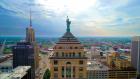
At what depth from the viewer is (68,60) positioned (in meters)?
6.48

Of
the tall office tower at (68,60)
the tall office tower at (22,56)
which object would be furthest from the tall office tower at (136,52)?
the tall office tower at (68,60)

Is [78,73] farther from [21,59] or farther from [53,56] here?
[21,59]

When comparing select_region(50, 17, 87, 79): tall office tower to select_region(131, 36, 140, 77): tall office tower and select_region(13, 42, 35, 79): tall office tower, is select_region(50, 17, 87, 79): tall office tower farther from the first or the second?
select_region(131, 36, 140, 77): tall office tower

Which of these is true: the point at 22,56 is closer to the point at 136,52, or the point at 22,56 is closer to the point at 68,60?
the point at 136,52

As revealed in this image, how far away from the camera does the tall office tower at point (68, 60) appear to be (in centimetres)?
646

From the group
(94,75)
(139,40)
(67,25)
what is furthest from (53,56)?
(139,40)

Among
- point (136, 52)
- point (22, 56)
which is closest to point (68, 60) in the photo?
point (22, 56)

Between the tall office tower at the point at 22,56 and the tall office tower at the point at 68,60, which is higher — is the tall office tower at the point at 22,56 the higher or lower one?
the lower one

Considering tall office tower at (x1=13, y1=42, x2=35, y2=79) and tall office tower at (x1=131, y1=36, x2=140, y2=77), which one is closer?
tall office tower at (x1=13, y1=42, x2=35, y2=79)

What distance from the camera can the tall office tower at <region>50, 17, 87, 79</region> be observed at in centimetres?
646

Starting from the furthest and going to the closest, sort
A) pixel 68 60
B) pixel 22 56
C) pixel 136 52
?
pixel 136 52 → pixel 22 56 → pixel 68 60

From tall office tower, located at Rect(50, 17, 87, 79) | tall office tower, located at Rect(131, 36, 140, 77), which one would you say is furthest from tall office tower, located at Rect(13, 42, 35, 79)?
tall office tower, located at Rect(50, 17, 87, 79)

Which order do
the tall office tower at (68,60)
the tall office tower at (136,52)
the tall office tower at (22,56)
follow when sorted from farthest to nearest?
the tall office tower at (136,52) → the tall office tower at (22,56) → the tall office tower at (68,60)

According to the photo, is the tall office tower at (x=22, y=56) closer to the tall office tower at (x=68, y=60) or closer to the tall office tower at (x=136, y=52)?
the tall office tower at (x=136, y=52)
